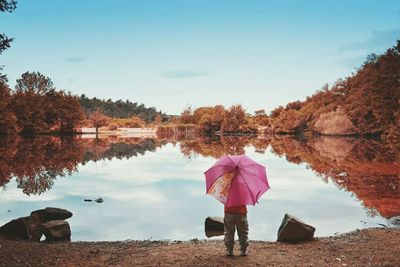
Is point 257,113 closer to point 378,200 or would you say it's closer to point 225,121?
point 225,121

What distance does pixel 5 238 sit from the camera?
8.40 m

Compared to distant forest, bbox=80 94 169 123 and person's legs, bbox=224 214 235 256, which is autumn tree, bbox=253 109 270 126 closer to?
distant forest, bbox=80 94 169 123

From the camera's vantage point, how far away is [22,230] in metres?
8.60

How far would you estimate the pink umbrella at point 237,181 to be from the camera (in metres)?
6.55

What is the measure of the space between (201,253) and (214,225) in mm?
2665

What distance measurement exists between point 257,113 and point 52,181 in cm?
8107

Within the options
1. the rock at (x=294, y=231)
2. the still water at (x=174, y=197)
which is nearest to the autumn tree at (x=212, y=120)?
the still water at (x=174, y=197)

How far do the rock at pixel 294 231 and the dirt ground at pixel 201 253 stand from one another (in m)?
0.25

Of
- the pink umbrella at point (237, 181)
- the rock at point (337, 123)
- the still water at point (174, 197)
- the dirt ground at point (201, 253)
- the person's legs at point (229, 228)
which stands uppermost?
the rock at point (337, 123)

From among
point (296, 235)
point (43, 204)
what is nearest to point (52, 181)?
point (43, 204)

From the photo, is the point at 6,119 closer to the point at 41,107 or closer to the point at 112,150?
the point at 41,107

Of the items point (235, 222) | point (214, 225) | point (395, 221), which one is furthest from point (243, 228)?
point (395, 221)

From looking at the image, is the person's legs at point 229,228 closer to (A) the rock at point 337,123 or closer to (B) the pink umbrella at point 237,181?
(B) the pink umbrella at point 237,181

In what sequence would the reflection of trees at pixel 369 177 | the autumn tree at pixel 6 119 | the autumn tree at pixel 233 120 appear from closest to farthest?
the reflection of trees at pixel 369 177
the autumn tree at pixel 6 119
the autumn tree at pixel 233 120
